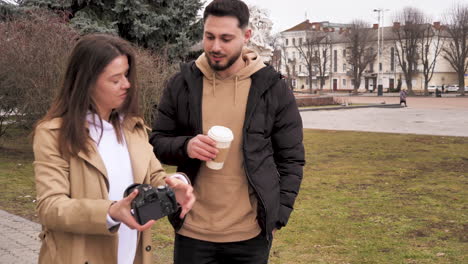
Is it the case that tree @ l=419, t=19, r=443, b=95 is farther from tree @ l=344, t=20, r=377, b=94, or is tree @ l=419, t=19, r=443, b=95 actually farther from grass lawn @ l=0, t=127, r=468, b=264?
grass lawn @ l=0, t=127, r=468, b=264

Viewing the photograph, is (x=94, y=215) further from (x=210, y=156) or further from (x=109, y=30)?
(x=109, y=30)

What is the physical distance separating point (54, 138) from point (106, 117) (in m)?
0.27

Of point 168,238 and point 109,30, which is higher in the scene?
point 109,30

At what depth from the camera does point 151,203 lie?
77.4 inches

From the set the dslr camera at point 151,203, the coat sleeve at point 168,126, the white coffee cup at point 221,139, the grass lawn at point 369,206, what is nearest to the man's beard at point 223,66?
the coat sleeve at point 168,126

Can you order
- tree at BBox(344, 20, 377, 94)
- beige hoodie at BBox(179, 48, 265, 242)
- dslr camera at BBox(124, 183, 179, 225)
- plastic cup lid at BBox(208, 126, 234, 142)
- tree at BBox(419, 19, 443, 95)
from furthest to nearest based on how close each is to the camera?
tree at BBox(344, 20, 377, 94)
tree at BBox(419, 19, 443, 95)
beige hoodie at BBox(179, 48, 265, 242)
plastic cup lid at BBox(208, 126, 234, 142)
dslr camera at BBox(124, 183, 179, 225)

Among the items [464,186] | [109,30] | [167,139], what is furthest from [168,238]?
[109,30]

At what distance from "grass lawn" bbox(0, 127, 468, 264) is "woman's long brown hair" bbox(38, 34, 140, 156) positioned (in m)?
3.66

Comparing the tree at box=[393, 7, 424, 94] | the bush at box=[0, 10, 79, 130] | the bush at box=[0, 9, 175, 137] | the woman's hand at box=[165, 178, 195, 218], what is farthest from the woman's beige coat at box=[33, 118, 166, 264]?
the tree at box=[393, 7, 424, 94]

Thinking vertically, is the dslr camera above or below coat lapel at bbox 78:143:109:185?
below

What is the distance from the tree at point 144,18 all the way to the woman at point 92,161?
609 inches

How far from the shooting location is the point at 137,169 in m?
2.40

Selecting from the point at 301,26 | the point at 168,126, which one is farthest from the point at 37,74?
the point at 301,26

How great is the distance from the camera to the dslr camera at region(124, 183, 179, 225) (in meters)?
1.96
